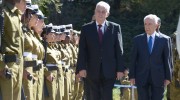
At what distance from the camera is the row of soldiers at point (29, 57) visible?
8477mm

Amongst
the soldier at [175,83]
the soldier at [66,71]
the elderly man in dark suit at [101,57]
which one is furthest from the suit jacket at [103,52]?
the soldier at [66,71]

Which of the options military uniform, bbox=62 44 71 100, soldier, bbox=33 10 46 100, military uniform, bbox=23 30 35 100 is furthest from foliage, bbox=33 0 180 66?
military uniform, bbox=23 30 35 100

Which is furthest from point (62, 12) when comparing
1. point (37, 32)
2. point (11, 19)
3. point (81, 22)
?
point (11, 19)

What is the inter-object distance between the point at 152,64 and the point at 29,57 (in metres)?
2.34

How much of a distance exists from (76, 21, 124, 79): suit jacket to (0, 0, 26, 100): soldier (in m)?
2.12

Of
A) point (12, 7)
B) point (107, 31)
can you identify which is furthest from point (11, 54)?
point (107, 31)

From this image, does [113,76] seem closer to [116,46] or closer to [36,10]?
[116,46]

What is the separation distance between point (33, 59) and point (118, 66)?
4.77 feet

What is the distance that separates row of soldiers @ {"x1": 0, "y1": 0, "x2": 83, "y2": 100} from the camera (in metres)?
8.48

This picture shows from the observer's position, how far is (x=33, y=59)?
1045 cm

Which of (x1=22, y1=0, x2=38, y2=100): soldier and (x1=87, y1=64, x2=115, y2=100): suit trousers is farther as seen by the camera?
(x1=87, y1=64, x2=115, y2=100): suit trousers

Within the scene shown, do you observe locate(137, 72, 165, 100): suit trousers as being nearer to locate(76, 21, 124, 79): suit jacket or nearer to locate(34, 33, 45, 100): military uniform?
locate(76, 21, 124, 79): suit jacket

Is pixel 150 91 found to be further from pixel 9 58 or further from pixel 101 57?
pixel 9 58

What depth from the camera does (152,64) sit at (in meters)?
11.2
